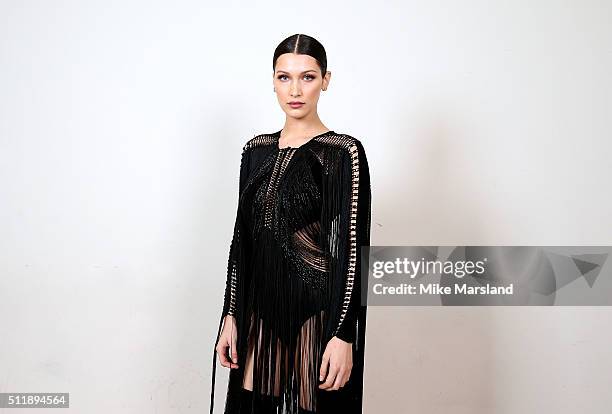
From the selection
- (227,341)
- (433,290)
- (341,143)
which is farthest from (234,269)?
(433,290)

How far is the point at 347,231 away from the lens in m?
2.05

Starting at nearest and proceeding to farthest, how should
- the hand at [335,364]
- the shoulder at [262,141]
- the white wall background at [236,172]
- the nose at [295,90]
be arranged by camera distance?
the hand at [335,364], the nose at [295,90], the shoulder at [262,141], the white wall background at [236,172]

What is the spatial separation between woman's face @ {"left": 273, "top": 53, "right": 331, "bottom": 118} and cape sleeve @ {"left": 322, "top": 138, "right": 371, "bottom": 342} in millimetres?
190

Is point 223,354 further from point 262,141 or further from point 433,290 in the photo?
point 433,290

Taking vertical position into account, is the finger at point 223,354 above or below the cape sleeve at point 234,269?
below

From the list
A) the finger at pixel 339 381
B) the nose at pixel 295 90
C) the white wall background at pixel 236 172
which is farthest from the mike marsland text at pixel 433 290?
the nose at pixel 295 90

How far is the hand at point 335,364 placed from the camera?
1.99 m

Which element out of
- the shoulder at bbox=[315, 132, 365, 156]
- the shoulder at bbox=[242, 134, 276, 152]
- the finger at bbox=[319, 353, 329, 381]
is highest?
the shoulder at bbox=[242, 134, 276, 152]

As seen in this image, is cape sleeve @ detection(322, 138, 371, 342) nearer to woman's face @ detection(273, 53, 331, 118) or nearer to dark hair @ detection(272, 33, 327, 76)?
woman's face @ detection(273, 53, 331, 118)

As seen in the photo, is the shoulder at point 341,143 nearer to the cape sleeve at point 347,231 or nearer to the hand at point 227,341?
the cape sleeve at point 347,231

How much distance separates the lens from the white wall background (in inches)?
133

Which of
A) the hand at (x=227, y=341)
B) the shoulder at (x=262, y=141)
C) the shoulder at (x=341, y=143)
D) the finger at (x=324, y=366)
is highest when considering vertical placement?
the shoulder at (x=262, y=141)

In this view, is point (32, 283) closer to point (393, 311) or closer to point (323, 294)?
point (393, 311)

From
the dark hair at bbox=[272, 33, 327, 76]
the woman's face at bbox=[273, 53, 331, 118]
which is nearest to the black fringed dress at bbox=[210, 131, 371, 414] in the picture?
the woman's face at bbox=[273, 53, 331, 118]
